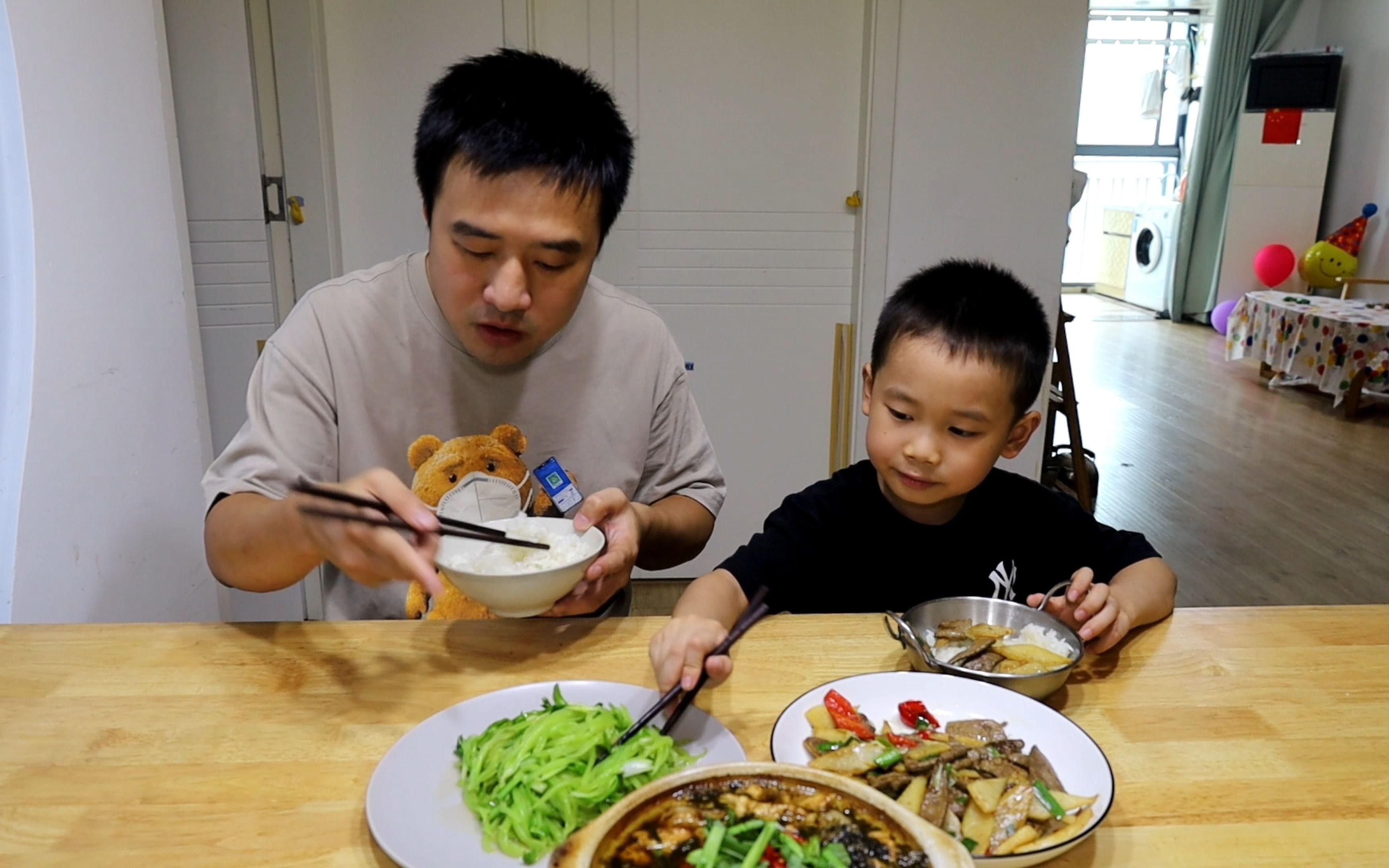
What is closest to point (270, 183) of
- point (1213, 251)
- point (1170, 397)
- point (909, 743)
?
point (909, 743)

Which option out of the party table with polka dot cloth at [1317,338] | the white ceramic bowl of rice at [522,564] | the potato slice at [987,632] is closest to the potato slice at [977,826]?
the potato slice at [987,632]

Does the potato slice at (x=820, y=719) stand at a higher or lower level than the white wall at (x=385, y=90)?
lower

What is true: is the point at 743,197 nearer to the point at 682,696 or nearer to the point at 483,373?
the point at 483,373

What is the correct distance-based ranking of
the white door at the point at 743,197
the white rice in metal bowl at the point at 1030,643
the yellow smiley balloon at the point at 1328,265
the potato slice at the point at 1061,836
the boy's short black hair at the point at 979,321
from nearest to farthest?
the potato slice at the point at 1061,836
the white rice in metal bowl at the point at 1030,643
the boy's short black hair at the point at 979,321
the white door at the point at 743,197
the yellow smiley balloon at the point at 1328,265

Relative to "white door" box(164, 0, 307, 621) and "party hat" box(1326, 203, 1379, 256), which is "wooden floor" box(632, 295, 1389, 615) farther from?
"white door" box(164, 0, 307, 621)

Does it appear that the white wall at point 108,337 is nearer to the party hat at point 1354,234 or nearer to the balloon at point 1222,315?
the balloon at point 1222,315

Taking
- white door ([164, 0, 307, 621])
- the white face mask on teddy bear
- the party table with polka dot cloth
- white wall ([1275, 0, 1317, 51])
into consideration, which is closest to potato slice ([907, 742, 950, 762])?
the white face mask on teddy bear

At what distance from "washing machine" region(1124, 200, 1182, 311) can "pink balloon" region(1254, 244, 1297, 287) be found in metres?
0.86

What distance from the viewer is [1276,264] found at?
8211 millimetres

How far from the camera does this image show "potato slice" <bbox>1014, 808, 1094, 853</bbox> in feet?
2.56

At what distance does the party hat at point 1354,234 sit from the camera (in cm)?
762

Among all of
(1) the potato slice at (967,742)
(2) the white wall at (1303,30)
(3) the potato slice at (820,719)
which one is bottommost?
(3) the potato slice at (820,719)

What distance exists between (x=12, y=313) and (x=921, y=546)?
4.61ft

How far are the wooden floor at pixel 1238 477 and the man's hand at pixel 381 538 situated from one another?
10.5ft
